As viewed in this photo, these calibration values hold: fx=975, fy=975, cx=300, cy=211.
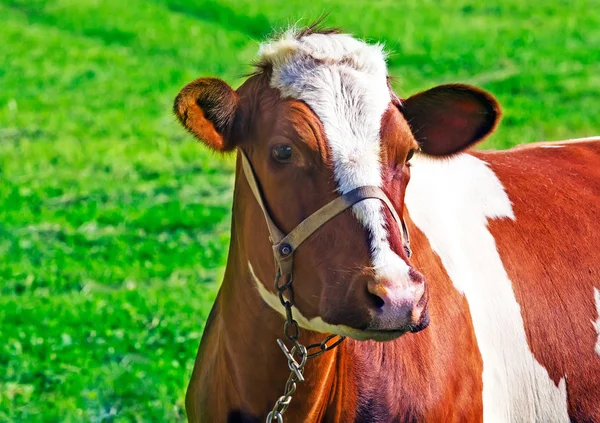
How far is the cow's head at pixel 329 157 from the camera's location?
3.00 meters

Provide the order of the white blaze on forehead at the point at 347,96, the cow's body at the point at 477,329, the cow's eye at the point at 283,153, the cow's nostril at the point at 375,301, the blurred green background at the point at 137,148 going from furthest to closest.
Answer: the blurred green background at the point at 137,148 < the cow's body at the point at 477,329 < the cow's eye at the point at 283,153 < the white blaze on forehead at the point at 347,96 < the cow's nostril at the point at 375,301

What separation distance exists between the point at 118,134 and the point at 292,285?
32.9 feet

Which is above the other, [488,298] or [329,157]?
[329,157]

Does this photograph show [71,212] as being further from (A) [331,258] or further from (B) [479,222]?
(A) [331,258]

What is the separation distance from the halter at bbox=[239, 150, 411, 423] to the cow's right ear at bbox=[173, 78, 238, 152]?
13cm

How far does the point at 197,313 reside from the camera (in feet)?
22.8

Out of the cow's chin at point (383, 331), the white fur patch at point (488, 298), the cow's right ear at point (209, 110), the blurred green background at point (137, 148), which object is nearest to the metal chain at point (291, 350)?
the cow's chin at point (383, 331)

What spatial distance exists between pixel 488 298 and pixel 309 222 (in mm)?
1260

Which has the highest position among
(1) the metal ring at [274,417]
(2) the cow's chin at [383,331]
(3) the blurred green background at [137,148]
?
(2) the cow's chin at [383,331]

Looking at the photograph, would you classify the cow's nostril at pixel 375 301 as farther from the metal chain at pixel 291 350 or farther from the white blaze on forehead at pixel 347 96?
the metal chain at pixel 291 350

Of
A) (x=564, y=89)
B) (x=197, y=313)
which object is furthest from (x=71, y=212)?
(x=564, y=89)

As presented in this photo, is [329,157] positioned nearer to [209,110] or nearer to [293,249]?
[293,249]

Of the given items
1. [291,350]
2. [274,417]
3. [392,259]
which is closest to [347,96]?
[392,259]

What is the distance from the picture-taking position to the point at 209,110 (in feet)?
11.4
